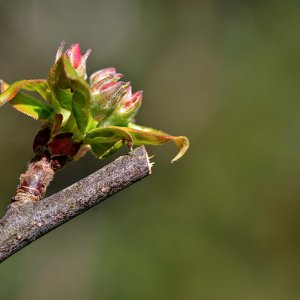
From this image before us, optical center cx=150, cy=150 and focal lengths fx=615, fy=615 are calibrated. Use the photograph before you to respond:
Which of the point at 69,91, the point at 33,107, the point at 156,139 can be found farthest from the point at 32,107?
the point at 156,139

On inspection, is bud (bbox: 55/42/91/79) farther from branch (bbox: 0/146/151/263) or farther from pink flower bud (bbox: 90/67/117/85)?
branch (bbox: 0/146/151/263)

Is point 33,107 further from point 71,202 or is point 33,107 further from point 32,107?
point 71,202

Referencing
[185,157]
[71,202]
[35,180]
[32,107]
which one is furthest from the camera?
[185,157]

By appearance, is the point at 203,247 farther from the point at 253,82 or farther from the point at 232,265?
the point at 253,82

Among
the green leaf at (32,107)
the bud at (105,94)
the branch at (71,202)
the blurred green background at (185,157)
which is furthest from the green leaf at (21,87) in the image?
the blurred green background at (185,157)

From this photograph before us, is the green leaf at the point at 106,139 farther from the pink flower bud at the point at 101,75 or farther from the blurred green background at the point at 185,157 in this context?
the blurred green background at the point at 185,157

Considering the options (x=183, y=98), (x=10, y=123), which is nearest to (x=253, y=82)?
(x=183, y=98)

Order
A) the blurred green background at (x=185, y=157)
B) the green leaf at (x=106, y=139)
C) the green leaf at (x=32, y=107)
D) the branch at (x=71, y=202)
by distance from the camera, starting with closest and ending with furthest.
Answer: the branch at (x=71, y=202), the green leaf at (x=106, y=139), the green leaf at (x=32, y=107), the blurred green background at (x=185, y=157)
